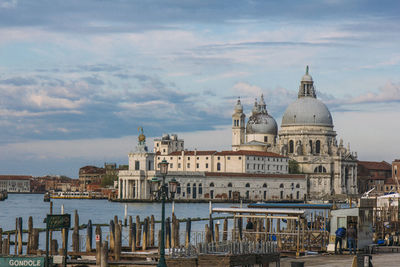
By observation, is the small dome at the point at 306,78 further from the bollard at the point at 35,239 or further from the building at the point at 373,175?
the bollard at the point at 35,239

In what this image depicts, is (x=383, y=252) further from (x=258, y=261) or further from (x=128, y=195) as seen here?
(x=128, y=195)

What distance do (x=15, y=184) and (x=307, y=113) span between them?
290ft

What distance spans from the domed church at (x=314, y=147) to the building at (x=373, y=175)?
35.1 feet

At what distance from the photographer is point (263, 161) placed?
124 meters

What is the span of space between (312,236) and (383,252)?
3.14 m

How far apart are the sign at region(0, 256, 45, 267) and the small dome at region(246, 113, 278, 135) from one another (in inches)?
4765

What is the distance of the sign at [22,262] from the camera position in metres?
19.2

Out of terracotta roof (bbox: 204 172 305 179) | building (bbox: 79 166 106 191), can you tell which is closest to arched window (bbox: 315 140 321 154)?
terracotta roof (bbox: 204 172 305 179)

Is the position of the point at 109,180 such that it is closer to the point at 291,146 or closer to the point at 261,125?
the point at 261,125

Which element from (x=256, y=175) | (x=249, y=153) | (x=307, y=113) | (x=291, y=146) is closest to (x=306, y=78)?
(x=307, y=113)

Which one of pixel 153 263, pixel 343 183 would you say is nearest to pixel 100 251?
pixel 153 263

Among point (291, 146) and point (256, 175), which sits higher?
point (291, 146)

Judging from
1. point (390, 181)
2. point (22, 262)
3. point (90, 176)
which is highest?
point (90, 176)

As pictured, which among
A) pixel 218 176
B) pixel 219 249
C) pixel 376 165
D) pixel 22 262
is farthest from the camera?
pixel 376 165
